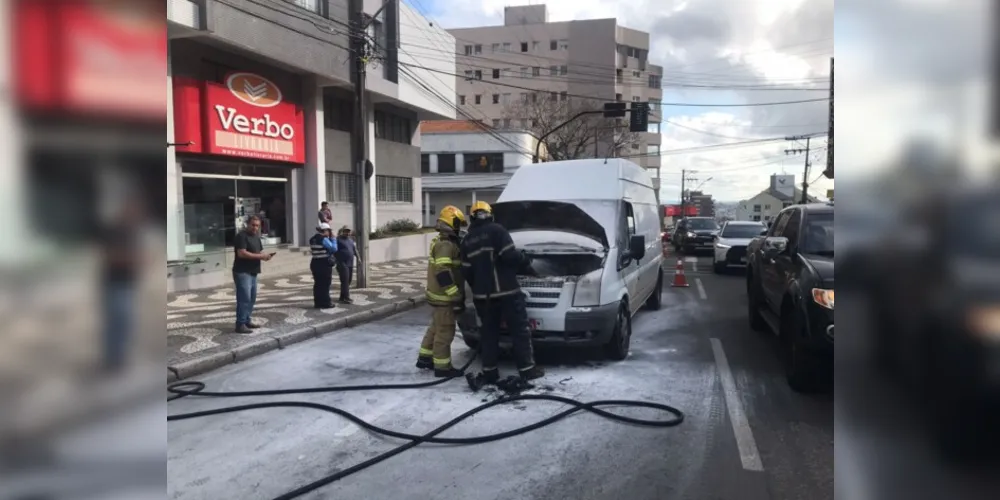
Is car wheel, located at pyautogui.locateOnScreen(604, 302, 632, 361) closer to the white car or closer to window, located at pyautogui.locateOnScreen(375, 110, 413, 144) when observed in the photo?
the white car

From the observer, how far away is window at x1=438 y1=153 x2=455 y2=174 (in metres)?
50.2

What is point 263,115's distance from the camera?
17328mm

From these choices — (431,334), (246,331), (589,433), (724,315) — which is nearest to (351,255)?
(246,331)

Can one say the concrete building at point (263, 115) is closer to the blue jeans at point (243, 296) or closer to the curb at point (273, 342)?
the blue jeans at point (243, 296)

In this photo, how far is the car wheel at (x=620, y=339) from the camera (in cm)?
744

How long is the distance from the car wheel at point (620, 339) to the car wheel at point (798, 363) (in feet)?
6.16

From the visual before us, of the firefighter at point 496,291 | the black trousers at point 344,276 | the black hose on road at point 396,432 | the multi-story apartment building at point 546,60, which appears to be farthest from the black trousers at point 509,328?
the multi-story apartment building at point 546,60

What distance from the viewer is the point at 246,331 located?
29.8ft

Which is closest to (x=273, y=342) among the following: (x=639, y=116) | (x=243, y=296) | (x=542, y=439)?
(x=243, y=296)

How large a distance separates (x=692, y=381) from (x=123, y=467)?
618cm

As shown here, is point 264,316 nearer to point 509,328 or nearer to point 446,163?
point 509,328

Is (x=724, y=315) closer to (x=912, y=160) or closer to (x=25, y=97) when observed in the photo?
(x=912, y=160)

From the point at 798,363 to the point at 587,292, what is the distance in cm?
228

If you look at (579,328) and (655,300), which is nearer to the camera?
(579,328)
